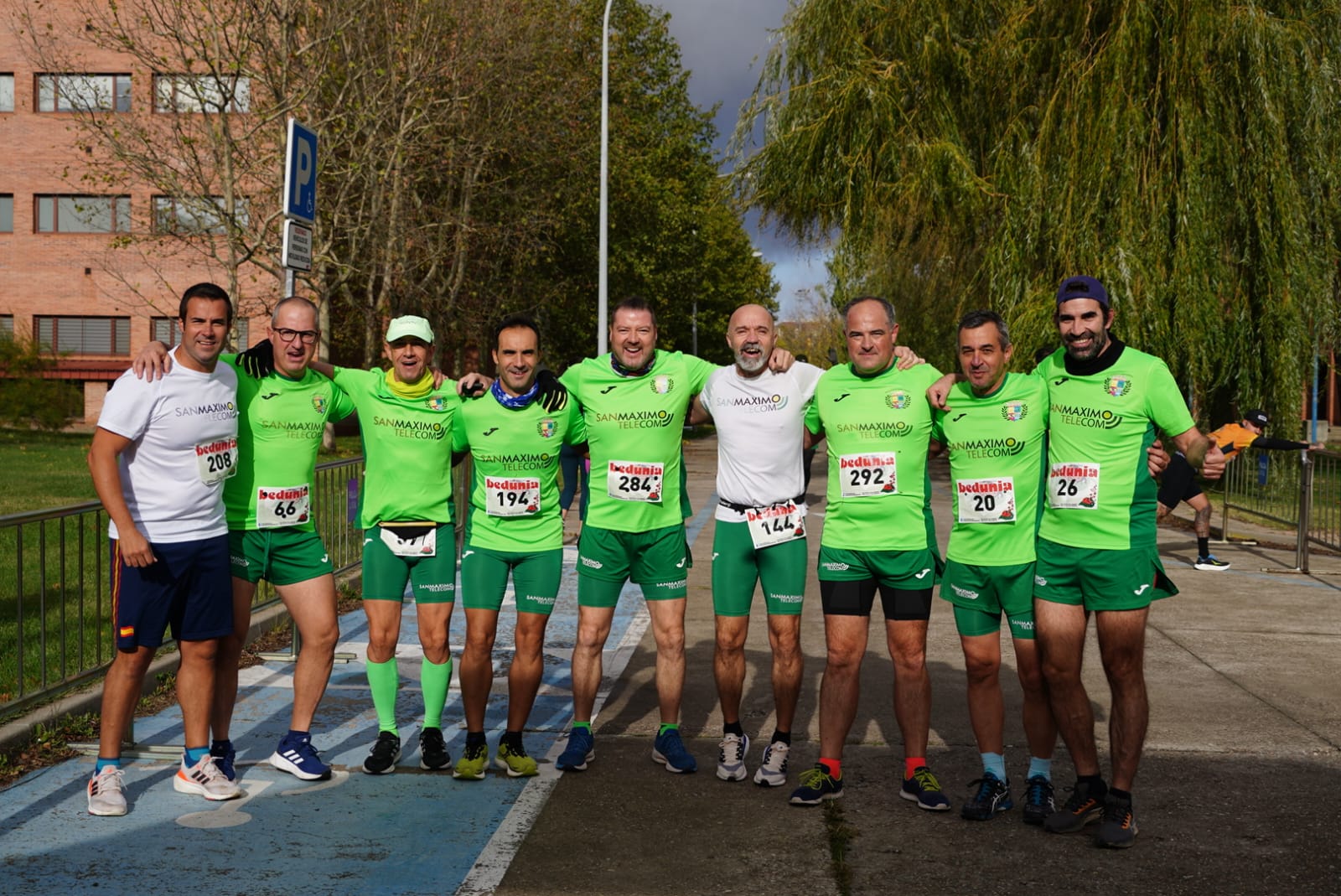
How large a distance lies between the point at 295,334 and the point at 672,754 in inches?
94.3

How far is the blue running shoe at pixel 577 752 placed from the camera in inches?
211

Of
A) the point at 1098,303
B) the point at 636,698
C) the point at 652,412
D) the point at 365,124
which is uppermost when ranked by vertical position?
the point at 365,124

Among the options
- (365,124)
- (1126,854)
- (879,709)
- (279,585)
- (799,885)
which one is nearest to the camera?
(799,885)

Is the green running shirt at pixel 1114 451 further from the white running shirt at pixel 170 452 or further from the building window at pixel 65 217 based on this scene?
the building window at pixel 65 217

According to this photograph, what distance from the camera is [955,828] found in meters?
4.73

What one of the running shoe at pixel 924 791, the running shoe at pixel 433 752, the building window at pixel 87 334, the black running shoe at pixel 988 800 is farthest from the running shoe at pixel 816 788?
the building window at pixel 87 334

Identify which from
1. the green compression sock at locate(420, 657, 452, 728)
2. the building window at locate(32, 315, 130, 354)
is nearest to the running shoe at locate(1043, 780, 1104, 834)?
the green compression sock at locate(420, 657, 452, 728)

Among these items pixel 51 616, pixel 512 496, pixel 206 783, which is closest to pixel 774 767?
pixel 512 496

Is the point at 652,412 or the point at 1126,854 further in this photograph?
the point at 652,412

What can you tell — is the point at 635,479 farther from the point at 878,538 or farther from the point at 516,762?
the point at 516,762

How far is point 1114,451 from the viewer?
4.68 metres

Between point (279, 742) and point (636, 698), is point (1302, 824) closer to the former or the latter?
point (636, 698)

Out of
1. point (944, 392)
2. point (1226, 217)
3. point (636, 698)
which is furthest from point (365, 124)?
point (944, 392)

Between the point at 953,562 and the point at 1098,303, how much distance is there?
115 cm
